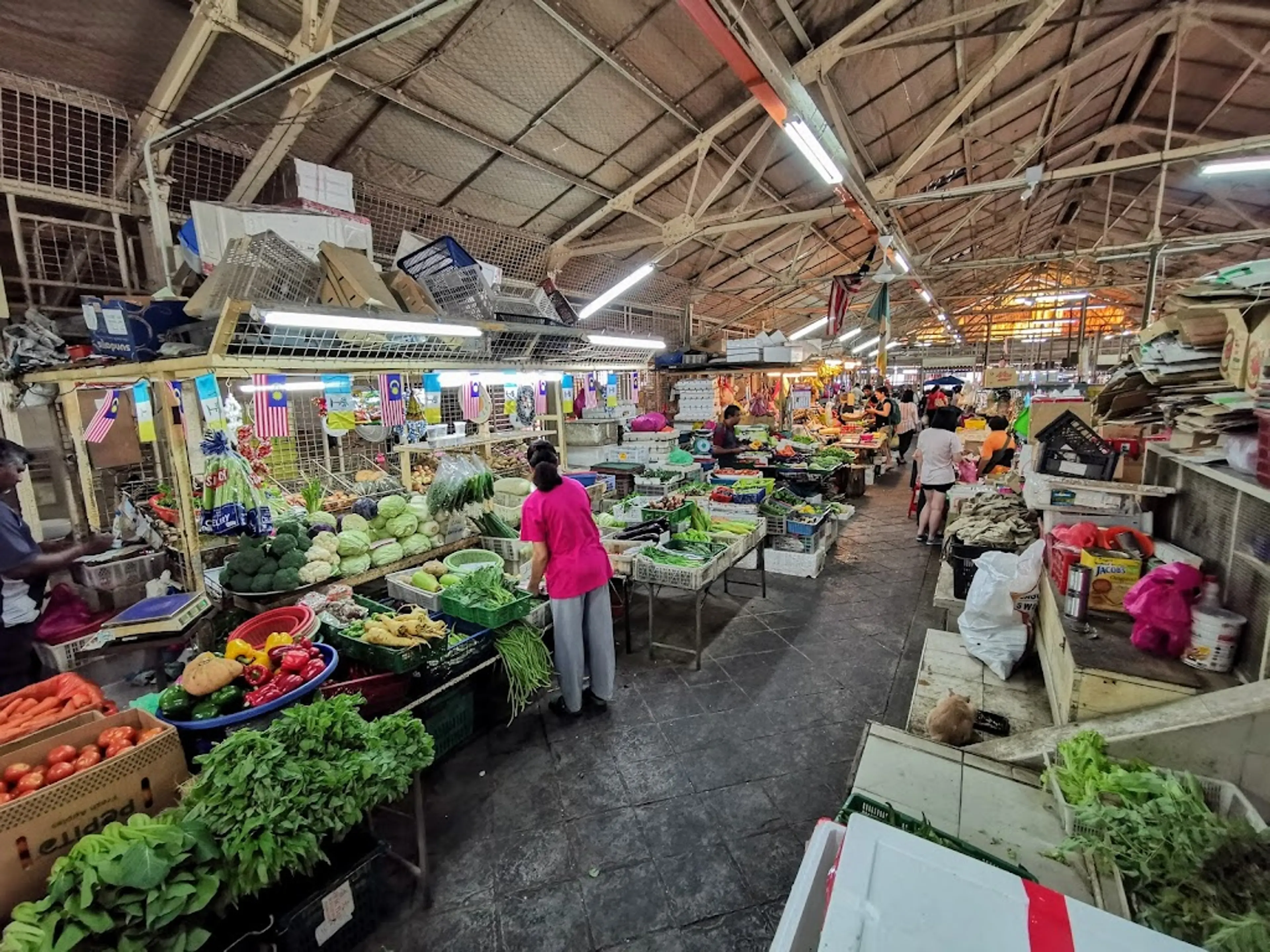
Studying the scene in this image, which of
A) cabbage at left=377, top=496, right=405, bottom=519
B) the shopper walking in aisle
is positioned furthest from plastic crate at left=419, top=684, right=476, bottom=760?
the shopper walking in aisle

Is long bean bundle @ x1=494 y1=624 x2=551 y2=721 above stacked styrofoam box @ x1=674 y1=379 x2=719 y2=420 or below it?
below

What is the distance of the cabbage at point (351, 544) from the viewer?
395 cm

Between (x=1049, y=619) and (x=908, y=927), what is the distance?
2.69 m

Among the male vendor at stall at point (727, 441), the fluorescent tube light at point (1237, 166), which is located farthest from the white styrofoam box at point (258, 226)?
the fluorescent tube light at point (1237, 166)

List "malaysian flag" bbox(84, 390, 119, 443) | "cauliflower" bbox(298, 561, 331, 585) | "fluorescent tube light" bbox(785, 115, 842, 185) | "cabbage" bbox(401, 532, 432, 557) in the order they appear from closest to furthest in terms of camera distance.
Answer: "cauliflower" bbox(298, 561, 331, 585), "fluorescent tube light" bbox(785, 115, 842, 185), "cabbage" bbox(401, 532, 432, 557), "malaysian flag" bbox(84, 390, 119, 443)

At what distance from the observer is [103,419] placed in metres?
4.49

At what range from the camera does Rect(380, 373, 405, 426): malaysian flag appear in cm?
564

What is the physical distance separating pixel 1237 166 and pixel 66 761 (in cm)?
1052

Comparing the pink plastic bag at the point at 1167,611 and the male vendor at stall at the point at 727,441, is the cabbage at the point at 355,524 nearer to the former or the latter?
the pink plastic bag at the point at 1167,611

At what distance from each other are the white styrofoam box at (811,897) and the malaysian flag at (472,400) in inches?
248

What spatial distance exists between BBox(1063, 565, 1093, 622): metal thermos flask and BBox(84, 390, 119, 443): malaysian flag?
7144mm

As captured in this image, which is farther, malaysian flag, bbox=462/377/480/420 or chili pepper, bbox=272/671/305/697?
malaysian flag, bbox=462/377/480/420

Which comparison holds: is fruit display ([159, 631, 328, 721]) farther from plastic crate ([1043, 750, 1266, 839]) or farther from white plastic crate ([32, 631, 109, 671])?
plastic crate ([1043, 750, 1266, 839])

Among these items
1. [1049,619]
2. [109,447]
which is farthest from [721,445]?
[109,447]
